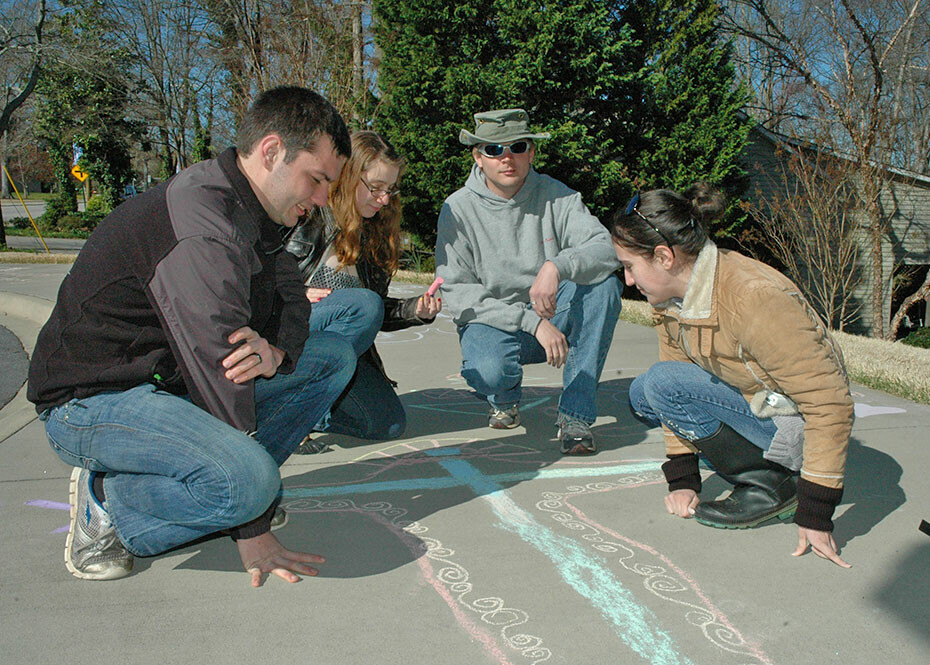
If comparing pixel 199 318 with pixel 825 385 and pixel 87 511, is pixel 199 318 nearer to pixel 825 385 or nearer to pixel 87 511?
pixel 87 511

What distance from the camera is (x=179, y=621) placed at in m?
1.85

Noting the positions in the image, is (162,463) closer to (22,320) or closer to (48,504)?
(48,504)

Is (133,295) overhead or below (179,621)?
overhead

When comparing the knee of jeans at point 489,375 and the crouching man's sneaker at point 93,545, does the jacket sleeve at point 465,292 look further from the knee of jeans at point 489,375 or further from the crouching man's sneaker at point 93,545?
the crouching man's sneaker at point 93,545

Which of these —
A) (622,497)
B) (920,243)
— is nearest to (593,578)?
(622,497)

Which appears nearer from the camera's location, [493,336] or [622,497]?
[622,497]

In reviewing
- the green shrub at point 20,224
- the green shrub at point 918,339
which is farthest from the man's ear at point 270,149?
the green shrub at point 20,224

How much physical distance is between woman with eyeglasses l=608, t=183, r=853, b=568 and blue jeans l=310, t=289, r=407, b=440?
45.0 inches

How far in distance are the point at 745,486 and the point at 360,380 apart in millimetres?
1581

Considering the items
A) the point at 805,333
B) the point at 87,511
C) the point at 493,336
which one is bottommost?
the point at 87,511

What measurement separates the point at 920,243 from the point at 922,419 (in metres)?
14.4

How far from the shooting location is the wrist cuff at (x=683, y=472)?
2.49 m

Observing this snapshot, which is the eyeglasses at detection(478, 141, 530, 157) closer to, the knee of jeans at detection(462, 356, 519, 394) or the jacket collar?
the knee of jeans at detection(462, 356, 519, 394)

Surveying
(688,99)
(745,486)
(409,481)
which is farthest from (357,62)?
(745,486)
